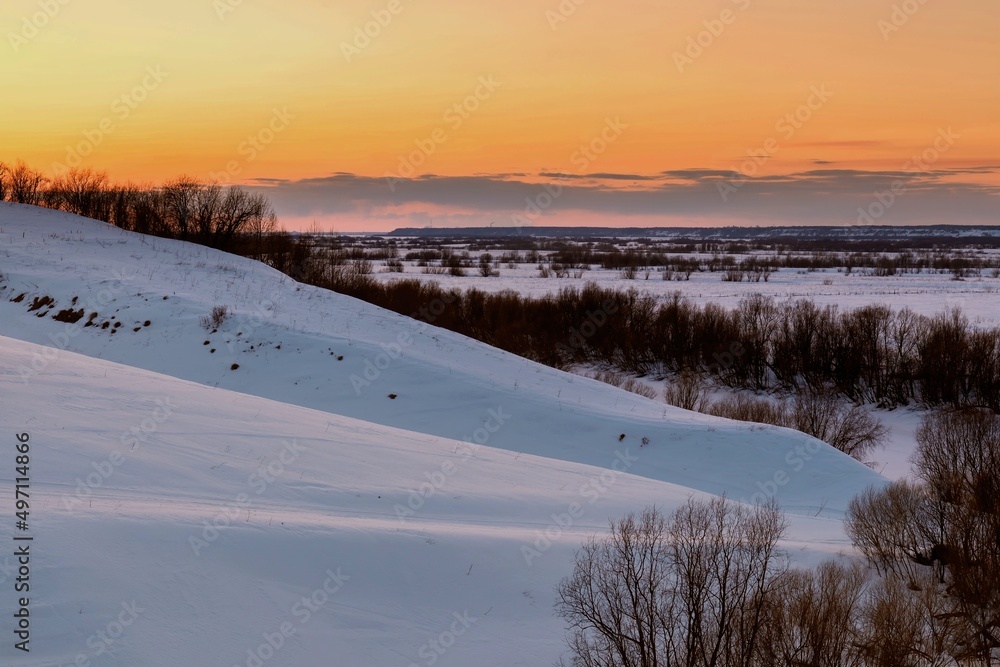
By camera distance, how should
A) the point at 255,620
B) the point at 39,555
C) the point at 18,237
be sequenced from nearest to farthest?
the point at 39,555, the point at 255,620, the point at 18,237

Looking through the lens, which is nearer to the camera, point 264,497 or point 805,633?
point 805,633

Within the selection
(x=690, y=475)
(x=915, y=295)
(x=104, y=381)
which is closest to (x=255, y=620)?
(x=104, y=381)

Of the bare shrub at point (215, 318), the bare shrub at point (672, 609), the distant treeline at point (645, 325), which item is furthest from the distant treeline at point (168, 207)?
the bare shrub at point (672, 609)

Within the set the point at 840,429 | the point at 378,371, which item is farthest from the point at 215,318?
the point at 840,429

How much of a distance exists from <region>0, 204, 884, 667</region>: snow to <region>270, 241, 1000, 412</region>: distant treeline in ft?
67.1

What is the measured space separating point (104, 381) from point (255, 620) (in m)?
10.1

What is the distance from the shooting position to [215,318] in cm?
2736

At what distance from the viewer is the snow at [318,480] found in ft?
27.1

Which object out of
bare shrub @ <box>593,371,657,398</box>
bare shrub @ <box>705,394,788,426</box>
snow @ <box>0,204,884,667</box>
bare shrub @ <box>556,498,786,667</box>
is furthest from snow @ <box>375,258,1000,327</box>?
bare shrub @ <box>556,498,786,667</box>

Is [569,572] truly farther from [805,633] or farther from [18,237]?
[18,237]

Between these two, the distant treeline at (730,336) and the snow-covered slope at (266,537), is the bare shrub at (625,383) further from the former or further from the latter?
the snow-covered slope at (266,537)

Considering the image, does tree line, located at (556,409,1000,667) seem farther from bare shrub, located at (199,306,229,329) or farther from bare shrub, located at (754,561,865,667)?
→ bare shrub, located at (199,306,229,329)

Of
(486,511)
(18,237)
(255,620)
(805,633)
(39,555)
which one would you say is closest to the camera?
(39,555)

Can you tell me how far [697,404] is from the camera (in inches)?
1510
